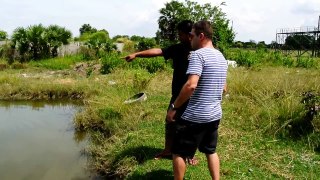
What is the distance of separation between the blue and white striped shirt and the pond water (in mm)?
2671

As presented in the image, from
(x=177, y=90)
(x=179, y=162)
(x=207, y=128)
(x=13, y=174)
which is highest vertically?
(x=177, y=90)

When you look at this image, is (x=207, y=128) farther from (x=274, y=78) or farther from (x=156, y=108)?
(x=274, y=78)

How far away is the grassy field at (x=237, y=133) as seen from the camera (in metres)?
4.18

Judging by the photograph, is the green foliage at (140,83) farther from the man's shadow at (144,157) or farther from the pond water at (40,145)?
the man's shadow at (144,157)

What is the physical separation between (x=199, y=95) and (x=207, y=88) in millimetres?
84

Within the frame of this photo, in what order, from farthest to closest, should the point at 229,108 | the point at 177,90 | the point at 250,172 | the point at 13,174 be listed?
the point at 229,108 < the point at 13,174 < the point at 250,172 < the point at 177,90

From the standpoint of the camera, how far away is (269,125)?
5.22 meters

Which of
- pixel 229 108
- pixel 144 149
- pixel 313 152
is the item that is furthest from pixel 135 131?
pixel 313 152

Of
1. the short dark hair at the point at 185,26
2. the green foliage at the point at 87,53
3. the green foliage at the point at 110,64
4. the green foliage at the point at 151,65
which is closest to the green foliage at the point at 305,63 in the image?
the green foliage at the point at 151,65

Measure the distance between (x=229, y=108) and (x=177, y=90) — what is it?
2.87 meters

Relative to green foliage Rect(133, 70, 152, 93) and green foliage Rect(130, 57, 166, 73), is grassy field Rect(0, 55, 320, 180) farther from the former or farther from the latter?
green foliage Rect(130, 57, 166, 73)

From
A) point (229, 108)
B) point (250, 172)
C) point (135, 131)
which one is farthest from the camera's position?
point (229, 108)

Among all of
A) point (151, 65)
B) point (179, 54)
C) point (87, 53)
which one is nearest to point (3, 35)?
point (87, 53)

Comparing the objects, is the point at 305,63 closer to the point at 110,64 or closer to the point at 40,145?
the point at 110,64
